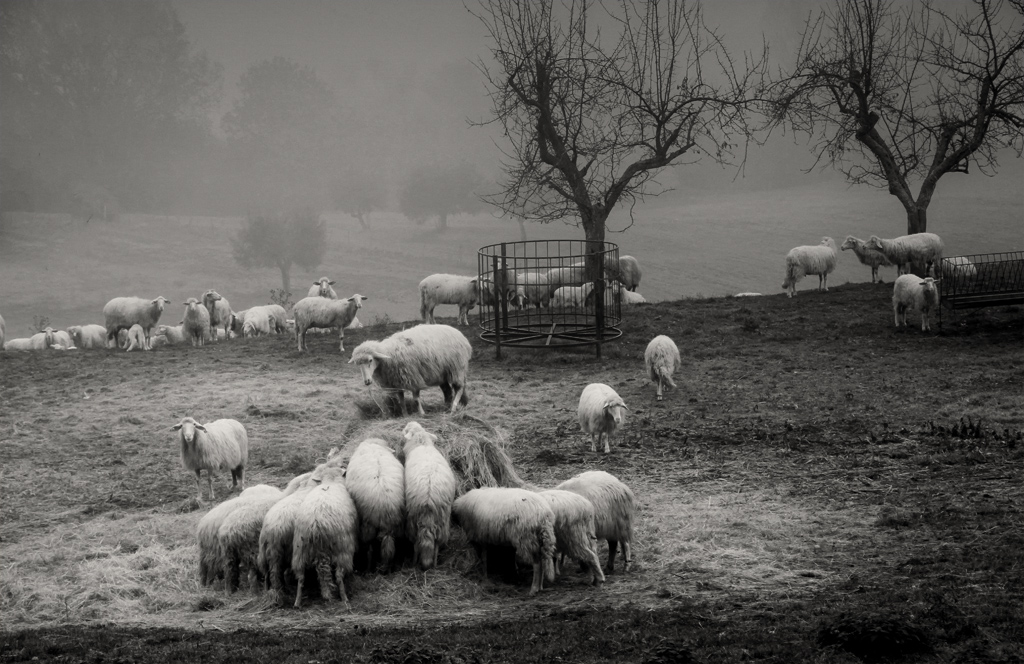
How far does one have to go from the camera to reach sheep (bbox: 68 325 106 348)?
24.4 m

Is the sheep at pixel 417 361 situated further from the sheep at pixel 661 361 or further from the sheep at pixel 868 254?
the sheep at pixel 868 254

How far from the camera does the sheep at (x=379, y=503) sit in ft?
22.8

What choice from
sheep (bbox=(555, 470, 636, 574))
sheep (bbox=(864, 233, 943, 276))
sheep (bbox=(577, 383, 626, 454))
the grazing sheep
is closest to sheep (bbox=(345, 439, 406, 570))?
sheep (bbox=(555, 470, 636, 574))

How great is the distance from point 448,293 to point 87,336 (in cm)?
1077

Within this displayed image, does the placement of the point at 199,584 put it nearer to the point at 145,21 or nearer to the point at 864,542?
the point at 864,542

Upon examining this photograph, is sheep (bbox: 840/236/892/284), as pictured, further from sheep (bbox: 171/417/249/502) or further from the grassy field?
sheep (bbox: 171/417/249/502)

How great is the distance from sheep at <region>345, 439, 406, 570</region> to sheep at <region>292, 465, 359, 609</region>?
218 mm

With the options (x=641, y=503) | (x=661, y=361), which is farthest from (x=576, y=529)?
(x=661, y=361)

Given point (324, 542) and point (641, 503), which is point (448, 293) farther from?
point (324, 542)

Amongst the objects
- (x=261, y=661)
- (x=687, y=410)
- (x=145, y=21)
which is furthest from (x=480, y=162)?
(x=261, y=661)

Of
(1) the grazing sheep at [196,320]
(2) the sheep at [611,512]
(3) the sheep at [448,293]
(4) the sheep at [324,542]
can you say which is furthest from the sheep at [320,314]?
(4) the sheep at [324,542]

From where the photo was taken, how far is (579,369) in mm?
15695

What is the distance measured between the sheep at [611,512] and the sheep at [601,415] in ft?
10.7

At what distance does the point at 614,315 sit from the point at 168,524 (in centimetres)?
1159
